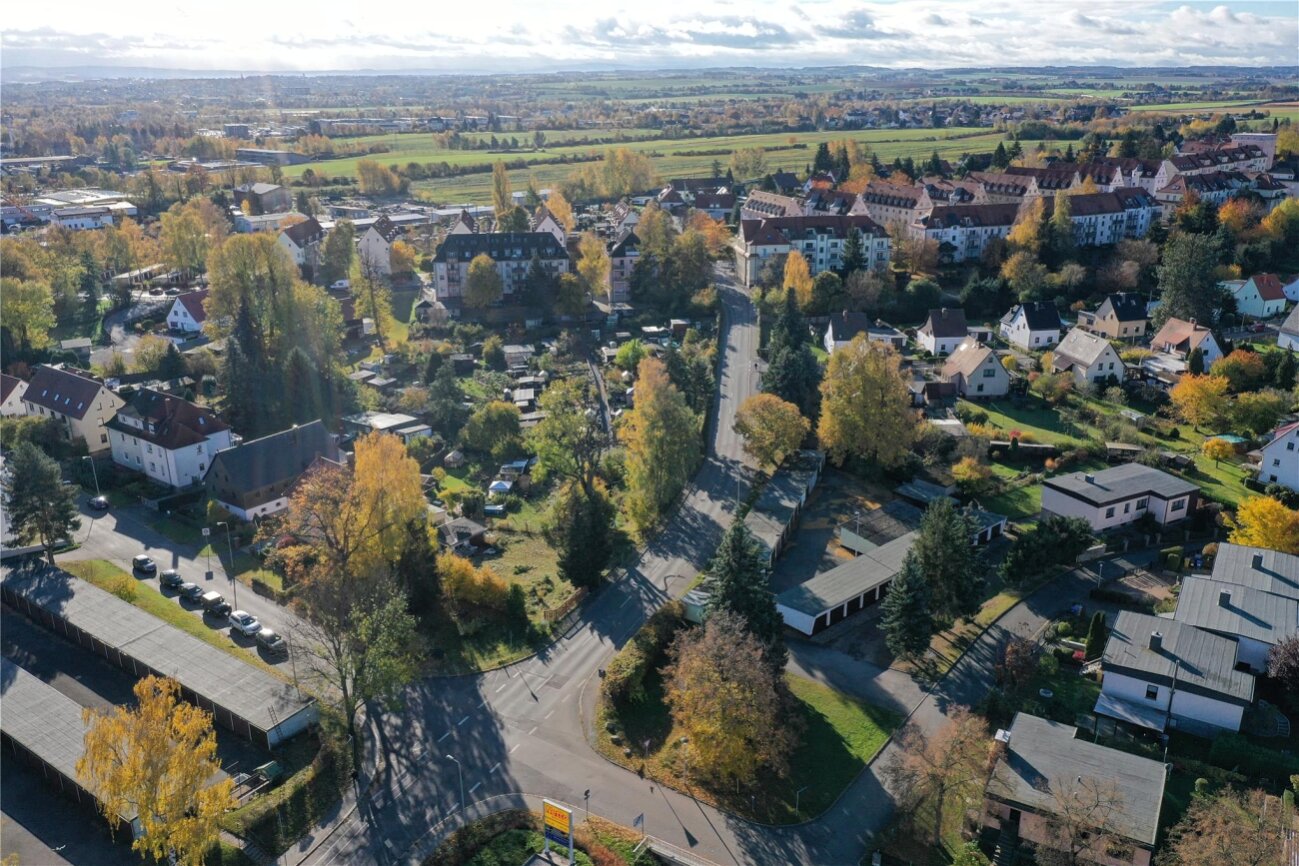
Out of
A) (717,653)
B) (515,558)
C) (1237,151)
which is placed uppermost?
(1237,151)

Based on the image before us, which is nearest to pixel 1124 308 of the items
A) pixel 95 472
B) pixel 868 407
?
pixel 868 407

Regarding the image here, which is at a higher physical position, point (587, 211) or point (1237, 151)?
point (1237, 151)

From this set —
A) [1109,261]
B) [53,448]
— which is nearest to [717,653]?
[53,448]

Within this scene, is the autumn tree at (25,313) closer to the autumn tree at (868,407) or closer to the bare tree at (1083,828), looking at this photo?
the autumn tree at (868,407)

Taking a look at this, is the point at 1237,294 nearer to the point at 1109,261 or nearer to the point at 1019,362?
the point at 1109,261

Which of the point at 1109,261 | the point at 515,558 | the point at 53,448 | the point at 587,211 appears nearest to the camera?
the point at 515,558

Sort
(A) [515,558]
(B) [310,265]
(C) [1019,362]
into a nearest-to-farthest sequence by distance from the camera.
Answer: (A) [515,558]
(C) [1019,362]
(B) [310,265]

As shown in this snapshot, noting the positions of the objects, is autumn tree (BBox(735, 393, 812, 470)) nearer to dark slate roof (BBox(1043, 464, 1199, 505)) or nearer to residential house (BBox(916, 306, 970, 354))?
dark slate roof (BBox(1043, 464, 1199, 505))
